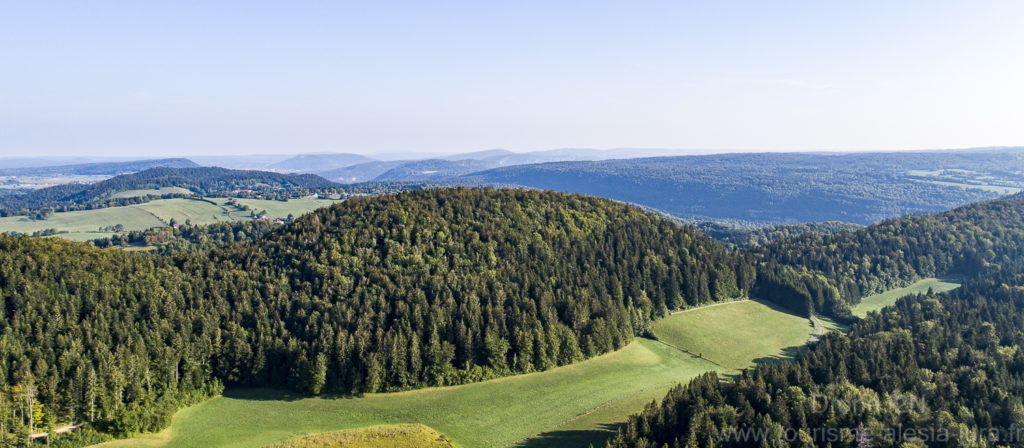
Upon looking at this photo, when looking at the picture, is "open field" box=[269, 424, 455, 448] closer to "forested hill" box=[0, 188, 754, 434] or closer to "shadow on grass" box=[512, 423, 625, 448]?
"shadow on grass" box=[512, 423, 625, 448]

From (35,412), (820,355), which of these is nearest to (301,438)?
(35,412)

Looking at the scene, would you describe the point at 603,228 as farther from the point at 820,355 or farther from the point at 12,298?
the point at 12,298

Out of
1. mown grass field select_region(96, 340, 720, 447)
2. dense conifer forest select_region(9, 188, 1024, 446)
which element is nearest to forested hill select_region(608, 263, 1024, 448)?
dense conifer forest select_region(9, 188, 1024, 446)

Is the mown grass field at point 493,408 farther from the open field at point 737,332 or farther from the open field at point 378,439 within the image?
the open field at point 378,439

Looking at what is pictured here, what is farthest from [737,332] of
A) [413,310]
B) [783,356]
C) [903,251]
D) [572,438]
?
[903,251]

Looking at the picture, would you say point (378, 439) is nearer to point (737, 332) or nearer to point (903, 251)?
point (737, 332)

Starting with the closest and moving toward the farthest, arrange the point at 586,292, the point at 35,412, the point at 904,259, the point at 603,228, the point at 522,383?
the point at 35,412 → the point at 522,383 → the point at 586,292 → the point at 603,228 → the point at 904,259
